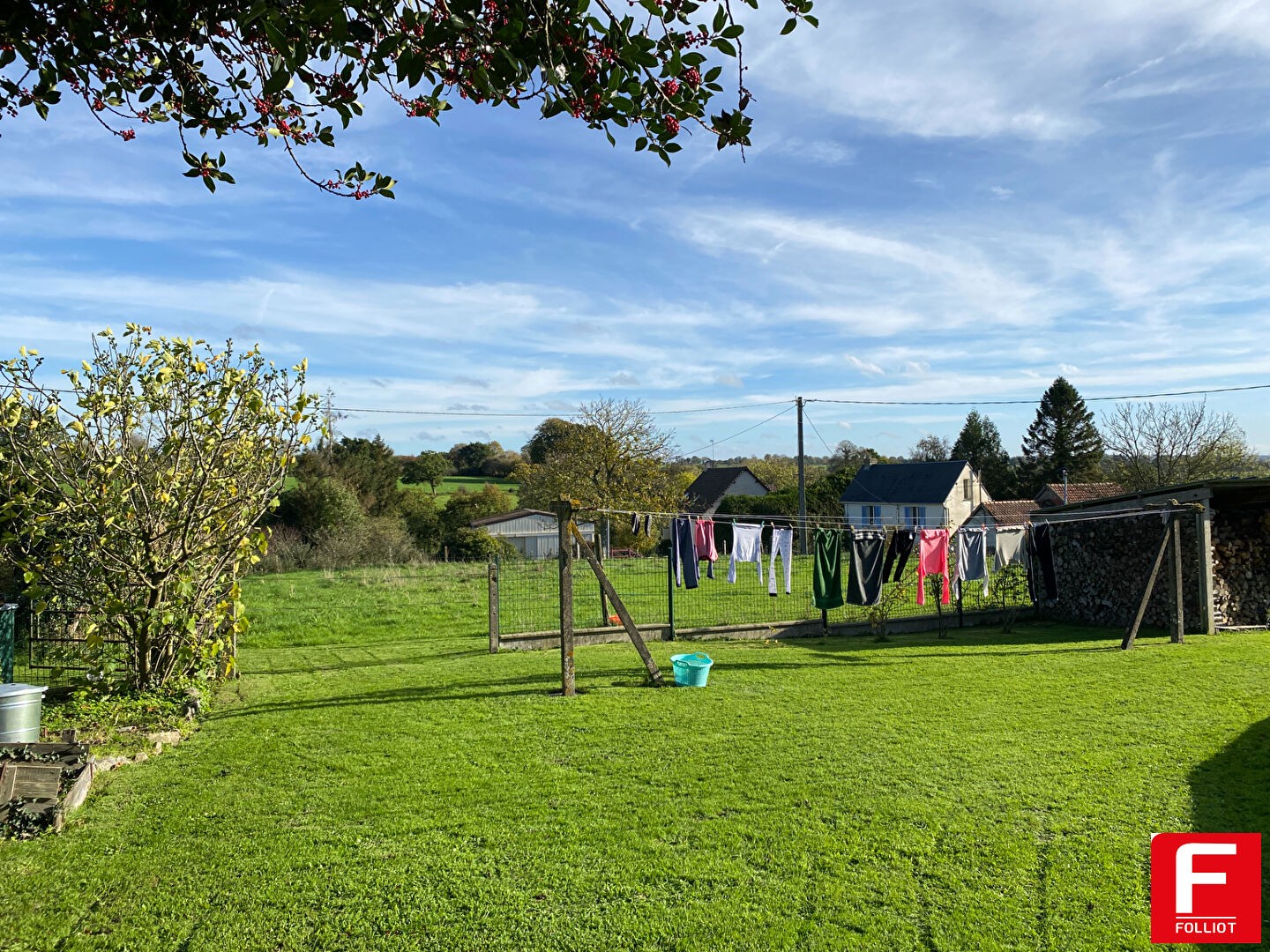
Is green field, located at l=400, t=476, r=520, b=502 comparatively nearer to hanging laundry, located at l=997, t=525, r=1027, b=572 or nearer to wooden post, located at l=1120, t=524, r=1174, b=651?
hanging laundry, located at l=997, t=525, r=1027, b=572

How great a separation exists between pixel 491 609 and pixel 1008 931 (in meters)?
9.89

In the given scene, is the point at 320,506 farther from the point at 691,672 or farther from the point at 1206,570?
the point at 1206,570

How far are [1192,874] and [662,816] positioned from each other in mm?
2904

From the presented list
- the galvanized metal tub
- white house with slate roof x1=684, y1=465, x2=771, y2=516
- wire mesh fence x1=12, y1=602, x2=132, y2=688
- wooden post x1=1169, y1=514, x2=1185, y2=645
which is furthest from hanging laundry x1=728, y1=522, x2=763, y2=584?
white house with slate roof x1=684, y1=465, x2=771, y2=516

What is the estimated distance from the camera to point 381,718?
7.93m

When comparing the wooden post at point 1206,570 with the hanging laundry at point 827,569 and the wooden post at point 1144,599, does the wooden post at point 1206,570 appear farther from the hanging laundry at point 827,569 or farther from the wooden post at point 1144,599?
the hanging laundry at point 827,569

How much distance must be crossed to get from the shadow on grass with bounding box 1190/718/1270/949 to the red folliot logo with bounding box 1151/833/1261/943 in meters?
0.06

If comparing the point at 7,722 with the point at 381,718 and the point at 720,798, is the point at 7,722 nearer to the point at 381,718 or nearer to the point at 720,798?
the point at 381,718

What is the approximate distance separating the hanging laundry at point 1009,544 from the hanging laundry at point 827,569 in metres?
3.30

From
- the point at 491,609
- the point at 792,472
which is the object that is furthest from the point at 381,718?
the point at 792,472

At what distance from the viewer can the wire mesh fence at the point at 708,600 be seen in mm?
14367

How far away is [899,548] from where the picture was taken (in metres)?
12.5

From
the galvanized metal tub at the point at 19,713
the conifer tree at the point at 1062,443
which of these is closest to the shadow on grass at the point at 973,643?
the galvanized metal tub at the point at 19,713

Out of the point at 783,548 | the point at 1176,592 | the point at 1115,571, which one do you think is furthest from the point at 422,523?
the point at 1176,592
